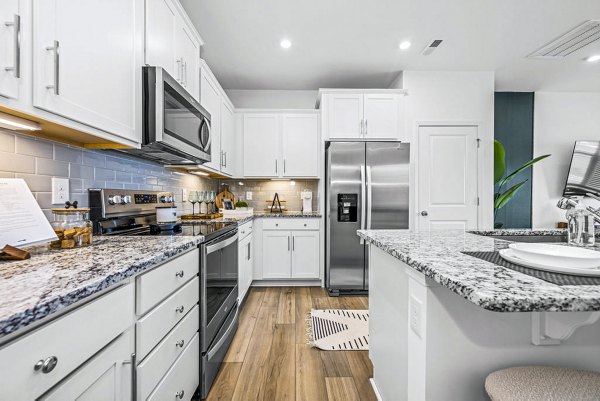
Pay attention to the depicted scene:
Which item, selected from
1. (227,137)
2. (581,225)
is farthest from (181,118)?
(581,225)

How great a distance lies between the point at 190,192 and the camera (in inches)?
121

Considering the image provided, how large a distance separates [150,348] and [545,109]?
18.3 ft

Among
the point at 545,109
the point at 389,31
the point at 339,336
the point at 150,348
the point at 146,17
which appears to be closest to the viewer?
the point at 150,348

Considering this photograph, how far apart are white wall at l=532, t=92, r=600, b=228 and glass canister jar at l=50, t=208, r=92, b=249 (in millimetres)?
5296

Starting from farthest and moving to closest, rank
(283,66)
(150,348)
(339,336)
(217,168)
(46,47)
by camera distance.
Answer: (283,66)
(217,168)
(339,336)
(150,348)
(46,47)

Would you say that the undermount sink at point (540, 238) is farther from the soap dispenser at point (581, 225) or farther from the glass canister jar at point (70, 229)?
the glass canister jar at point (70, 229)

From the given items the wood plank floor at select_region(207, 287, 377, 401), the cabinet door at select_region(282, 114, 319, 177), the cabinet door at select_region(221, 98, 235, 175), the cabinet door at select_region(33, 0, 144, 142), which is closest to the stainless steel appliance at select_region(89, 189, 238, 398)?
the wood plank floor at select_region(207, 287, 377, 401)

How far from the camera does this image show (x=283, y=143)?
391 cm

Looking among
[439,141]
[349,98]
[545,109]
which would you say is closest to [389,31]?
[349,98]

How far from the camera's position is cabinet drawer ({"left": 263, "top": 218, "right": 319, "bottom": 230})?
11.9ft

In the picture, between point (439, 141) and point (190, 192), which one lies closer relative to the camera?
point (190, 192)

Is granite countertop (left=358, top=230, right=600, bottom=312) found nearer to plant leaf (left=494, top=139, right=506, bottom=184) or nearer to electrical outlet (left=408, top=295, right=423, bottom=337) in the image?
electrical outlet (left=408, top=295, right=423, bottom=337)

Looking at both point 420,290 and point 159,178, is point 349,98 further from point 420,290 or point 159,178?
point 420,290

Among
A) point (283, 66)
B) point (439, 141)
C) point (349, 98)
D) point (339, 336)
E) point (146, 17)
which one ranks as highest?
point (283, 66)
